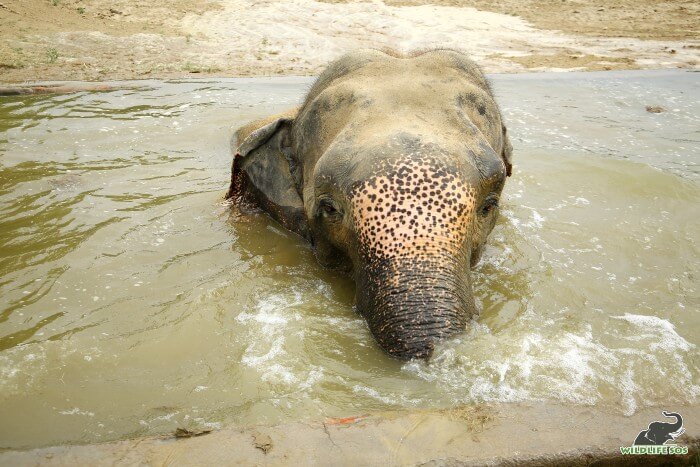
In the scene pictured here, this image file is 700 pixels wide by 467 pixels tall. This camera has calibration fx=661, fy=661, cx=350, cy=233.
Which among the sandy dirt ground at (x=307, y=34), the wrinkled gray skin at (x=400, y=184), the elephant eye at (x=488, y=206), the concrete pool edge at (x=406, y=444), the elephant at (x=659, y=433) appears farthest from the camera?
the sandy dirt ground at (x=307, y=34)

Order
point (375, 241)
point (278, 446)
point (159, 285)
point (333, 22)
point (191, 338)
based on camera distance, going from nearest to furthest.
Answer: point (278, 446) → point (375, 241) → point (191, 338) → point (159, 285) → point (333, 22)

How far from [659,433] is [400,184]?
1.45 metres

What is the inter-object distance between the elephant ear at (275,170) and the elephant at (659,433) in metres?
2.48

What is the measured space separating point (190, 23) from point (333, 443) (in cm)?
1170

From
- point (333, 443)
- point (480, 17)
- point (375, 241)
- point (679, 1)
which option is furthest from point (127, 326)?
point (679, 1)

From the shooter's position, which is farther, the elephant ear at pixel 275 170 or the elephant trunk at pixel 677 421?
the elephant ear at pixel 275 170

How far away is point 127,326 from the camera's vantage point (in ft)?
11.3

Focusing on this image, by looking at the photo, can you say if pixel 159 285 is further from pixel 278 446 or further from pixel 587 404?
pixel 587 404

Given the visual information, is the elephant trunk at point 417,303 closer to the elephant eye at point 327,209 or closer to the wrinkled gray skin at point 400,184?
the wrinkled gray skin at point 400,184

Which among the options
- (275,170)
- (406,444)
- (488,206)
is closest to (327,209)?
(488,206)

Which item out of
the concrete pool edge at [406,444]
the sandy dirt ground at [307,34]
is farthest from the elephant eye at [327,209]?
the sandy dirt ground at [307,34]

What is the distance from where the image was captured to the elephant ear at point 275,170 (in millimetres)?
4398

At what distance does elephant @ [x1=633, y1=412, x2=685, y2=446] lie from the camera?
2295 mm

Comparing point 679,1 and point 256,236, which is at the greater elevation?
point 679,1
